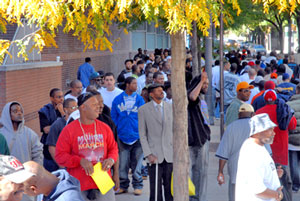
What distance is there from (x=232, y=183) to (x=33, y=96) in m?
8.37

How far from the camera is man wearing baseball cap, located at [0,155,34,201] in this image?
10.6ft

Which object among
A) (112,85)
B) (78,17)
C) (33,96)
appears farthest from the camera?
(33,96)

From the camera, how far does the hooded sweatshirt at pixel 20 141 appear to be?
6555 millimetres

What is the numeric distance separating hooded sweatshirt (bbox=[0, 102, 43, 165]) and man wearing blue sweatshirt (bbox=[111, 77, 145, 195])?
2.48 m

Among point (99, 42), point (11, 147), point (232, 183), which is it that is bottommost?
point (232, 183)

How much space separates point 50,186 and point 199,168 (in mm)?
4341

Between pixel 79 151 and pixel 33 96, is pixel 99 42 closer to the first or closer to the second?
pixel 79 151

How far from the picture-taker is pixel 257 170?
5.21 meters

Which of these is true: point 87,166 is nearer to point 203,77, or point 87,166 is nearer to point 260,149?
point 260,149

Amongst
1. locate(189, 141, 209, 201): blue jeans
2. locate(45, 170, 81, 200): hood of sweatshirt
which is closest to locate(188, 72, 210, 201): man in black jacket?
locate(189, 141, 209, 201): blue jeans

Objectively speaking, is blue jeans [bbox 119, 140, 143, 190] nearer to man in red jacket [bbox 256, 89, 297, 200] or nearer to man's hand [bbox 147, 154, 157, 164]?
man's hand [bbox 147, 154, 157, 164]

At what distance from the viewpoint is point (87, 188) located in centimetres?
591

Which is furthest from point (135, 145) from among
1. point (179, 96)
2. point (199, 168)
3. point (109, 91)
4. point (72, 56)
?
point (72, 56)

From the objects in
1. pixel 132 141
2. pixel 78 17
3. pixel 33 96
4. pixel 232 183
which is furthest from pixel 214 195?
pixel 33 96
